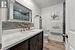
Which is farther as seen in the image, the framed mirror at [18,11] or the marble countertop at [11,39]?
the framed mirror at [18,11]

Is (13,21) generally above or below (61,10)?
below

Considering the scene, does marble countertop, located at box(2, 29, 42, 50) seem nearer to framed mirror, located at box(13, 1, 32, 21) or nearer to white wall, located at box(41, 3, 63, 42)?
framed mirror, located at box(13, 1, 32, 21)

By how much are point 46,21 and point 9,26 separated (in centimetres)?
364

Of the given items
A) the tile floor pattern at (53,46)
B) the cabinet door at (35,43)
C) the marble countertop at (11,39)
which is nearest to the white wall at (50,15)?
the tile floor pattern at (53,46)

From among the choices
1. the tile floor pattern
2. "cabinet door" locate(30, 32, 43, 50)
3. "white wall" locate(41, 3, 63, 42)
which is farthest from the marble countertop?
"white wall" locate(41, 3, 63, 42)

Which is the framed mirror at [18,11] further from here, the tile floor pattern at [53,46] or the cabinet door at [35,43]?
the tile floor pattern at [53,46]

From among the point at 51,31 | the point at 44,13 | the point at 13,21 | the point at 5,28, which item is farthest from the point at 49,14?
the point at 5,28

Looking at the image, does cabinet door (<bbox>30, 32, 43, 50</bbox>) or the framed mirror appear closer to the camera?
cabinet door (<bbox>30, 32, 43, 50</bbox>)

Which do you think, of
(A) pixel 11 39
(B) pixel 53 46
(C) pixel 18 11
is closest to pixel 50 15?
(B) pixel 53 46

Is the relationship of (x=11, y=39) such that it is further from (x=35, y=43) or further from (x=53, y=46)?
(x=53, y=46)

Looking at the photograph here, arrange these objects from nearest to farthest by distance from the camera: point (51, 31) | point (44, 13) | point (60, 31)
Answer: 1. point (60, 31)
2. point (51, 31)
3. point (44, 13)

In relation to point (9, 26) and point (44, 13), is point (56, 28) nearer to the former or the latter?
point (44, 13)

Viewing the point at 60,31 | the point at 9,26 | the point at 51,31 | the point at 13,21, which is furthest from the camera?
the point at 51,31

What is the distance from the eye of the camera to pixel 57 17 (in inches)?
184
